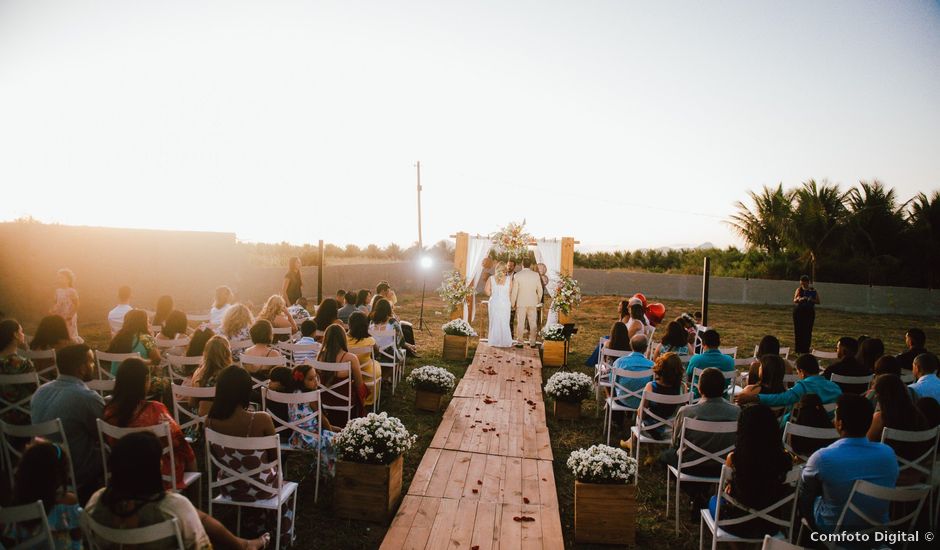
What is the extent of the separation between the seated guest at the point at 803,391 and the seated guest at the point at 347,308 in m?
6.47

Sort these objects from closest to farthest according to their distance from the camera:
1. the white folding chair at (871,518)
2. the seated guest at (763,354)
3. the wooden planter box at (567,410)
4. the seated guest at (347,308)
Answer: the white folding chair at (871,518) < the seated guest at (763,354) < the wooden planter box at (567,410) < the seated guest at (347,308)

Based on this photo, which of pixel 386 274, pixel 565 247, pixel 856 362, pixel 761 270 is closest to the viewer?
pixel 856 362

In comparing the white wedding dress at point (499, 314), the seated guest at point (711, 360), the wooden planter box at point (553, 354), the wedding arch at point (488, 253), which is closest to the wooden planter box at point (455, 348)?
the white wedding dress at point (499, 314)

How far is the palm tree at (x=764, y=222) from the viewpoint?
28.9 meters

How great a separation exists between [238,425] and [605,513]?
2877 mm

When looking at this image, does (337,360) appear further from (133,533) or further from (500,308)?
(500,308)

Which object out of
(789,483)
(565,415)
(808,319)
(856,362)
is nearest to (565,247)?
(808,319)

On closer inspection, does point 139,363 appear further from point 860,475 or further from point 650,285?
point 650,285

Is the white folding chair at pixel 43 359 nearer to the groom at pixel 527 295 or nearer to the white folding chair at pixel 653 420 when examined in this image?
the white folding chair at pixel 653 420

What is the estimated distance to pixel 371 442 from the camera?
4.36 meters

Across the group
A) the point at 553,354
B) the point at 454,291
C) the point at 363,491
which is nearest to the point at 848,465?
the point at 363,491

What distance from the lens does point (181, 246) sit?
15.9 meters

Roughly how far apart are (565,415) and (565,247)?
8972 millimetres

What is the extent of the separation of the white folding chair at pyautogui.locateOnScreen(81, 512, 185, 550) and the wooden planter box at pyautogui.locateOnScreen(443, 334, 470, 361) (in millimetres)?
8463
